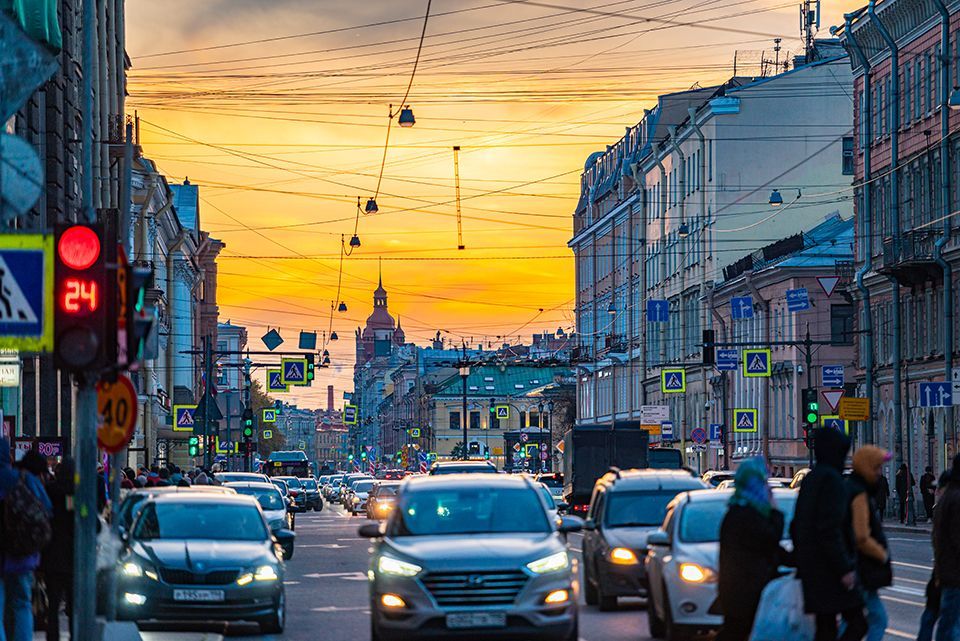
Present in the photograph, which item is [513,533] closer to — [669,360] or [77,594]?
[77,594]

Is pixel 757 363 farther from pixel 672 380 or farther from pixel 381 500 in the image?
pixel 381 500

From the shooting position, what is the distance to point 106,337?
1395 centimetres

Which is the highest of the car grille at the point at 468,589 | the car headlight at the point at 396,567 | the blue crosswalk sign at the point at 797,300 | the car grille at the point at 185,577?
the blue crosswalk sign at the point at 797,300

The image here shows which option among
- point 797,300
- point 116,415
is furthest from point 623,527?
point 797,300

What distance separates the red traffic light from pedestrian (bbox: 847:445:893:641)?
18.7 feet

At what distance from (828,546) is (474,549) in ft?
18.9

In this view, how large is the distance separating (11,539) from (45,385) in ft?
100

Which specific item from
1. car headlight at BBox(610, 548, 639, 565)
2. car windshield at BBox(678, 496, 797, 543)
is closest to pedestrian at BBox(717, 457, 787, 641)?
car windshield at BBox(678, 496, 797, 543)

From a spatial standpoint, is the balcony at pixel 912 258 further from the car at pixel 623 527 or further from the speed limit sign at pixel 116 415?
the speed limit sign at pixel 116 415

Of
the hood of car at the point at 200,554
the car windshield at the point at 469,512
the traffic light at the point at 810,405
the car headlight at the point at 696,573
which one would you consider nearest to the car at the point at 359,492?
the traffic light at the point at 810,405

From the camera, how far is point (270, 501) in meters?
38.9

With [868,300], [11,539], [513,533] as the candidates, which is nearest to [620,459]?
[868,300]

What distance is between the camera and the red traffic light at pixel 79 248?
1394 cm

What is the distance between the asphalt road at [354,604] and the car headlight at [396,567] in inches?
112
